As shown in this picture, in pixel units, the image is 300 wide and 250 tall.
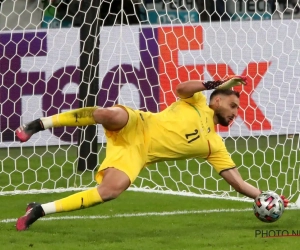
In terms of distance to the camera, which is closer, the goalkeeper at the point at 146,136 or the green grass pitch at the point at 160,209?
the green grass pitch at the point at 160,209

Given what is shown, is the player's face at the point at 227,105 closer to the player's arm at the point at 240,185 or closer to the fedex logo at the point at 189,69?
the player's arm at the point at 240,185

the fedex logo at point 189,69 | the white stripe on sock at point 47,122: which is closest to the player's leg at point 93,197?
the white stripe on sock at point 47,122

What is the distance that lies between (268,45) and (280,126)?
95 centimetres

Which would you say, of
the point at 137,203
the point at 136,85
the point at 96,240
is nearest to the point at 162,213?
the point at 137,203

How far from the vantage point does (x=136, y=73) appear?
35.4 feet

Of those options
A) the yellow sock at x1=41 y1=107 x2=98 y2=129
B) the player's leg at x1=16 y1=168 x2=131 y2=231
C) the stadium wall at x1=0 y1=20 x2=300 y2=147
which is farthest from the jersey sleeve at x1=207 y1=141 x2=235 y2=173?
the stadium wall at x1=0 y1=20 x2=300 y2=147

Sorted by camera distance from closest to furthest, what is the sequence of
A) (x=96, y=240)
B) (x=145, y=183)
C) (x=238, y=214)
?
(x=96, y=240) → (x=238, y=214) → (x=145, y=183)

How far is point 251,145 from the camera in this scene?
10.8 meters

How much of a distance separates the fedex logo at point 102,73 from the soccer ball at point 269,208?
3.56 metres

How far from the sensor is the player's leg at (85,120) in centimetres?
689

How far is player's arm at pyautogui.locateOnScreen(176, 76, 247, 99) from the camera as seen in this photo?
706 centimetres

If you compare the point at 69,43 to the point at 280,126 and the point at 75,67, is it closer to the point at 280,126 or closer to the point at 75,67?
the point at 75,67

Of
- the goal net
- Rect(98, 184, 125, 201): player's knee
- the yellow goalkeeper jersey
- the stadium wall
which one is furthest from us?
the stadium wall

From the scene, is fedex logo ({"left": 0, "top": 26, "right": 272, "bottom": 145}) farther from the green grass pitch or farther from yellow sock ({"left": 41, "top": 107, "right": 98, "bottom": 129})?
yellow sock ({"left": 41, "top": 107, "right": 98, "bottom": 129})
